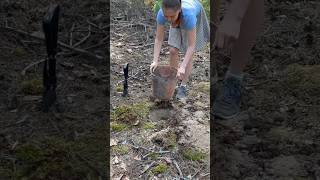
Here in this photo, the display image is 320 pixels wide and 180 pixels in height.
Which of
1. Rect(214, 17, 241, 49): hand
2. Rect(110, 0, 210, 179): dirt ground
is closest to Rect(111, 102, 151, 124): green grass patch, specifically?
Rect(110, 0, 210, 179): dirt ground

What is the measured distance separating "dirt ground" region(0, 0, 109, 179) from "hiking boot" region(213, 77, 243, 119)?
640mm

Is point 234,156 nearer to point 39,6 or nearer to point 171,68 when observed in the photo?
point 171,68

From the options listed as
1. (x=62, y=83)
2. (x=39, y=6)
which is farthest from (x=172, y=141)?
(x=39, y=6)

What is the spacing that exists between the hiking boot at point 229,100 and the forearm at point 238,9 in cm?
50

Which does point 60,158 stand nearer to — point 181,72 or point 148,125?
point 148,125

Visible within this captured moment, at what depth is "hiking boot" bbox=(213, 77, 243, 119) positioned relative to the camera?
305 cm

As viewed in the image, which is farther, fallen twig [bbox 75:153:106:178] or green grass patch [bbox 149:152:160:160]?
green grass patch [bbox 149:152:160:160]

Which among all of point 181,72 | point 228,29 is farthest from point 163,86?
point 228,29

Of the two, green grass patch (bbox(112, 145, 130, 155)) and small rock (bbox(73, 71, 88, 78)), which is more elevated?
small rock (bbox(73, 71, 88, 78))

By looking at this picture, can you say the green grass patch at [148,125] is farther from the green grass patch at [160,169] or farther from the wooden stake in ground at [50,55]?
the wooden stake in ground at [50,55]

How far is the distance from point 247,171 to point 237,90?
0.58 meters

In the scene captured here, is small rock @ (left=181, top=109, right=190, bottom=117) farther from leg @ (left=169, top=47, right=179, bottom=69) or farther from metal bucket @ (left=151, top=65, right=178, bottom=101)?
leg @ (left=169, top=47, right=179, bottom=69)

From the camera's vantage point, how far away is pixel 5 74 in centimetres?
342

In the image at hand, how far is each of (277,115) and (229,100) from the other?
0.29 meters
